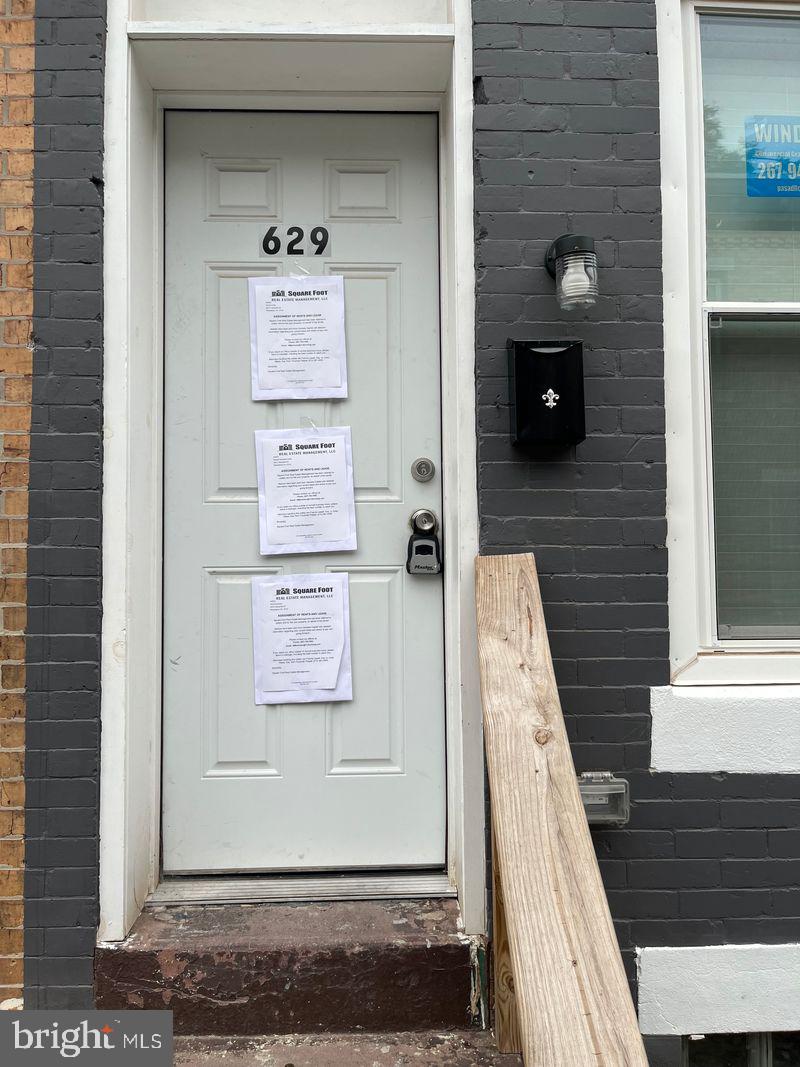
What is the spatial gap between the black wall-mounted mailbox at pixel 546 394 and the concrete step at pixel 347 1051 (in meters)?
1.76

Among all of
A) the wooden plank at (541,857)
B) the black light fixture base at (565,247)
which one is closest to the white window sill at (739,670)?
the wooden plank at (541,857)

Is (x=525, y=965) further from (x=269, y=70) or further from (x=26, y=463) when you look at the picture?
(x=269, y=70)

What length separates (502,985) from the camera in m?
2.33

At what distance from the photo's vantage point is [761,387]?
9.21ft

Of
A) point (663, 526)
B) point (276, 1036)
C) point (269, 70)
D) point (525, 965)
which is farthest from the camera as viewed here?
point (269, 70)

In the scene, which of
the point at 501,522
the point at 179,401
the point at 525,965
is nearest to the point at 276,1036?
the point at 525,965

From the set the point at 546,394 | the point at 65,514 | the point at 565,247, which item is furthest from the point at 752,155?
the point at 65,514

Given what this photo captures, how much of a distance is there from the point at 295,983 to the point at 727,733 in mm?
1519

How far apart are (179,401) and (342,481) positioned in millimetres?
640

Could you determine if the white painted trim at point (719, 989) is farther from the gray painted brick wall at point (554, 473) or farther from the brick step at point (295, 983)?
the brick step at point (295, 983)

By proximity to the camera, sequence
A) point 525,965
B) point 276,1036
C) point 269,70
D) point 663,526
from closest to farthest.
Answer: point 525,965 < point 276,1036 < point 663,526 < point 269,70

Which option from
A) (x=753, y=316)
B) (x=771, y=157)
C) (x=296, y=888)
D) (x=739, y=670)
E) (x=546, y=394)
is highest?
(x=771, y=157)

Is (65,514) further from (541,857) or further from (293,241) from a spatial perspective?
(541,857)

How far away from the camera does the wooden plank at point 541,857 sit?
5.01ft
